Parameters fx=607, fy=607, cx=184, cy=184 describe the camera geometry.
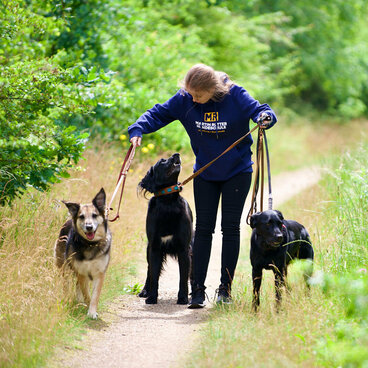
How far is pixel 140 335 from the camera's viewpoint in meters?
4.82

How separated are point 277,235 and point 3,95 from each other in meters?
2.83

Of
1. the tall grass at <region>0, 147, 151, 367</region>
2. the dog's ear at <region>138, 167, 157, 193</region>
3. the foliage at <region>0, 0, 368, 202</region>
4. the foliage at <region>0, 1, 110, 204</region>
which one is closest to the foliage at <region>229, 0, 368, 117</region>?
the foliage at <region>0, 0, 368, 202</region>

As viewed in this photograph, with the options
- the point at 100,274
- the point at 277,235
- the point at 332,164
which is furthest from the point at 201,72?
the point at 332,164

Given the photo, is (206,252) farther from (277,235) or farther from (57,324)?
(57,324)

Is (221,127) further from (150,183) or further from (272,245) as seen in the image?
(272,245)

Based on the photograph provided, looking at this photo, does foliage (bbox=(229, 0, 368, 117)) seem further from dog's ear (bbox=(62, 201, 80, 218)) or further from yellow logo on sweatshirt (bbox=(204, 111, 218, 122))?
dog's ear (bbox=(62, 201, 80, 218))

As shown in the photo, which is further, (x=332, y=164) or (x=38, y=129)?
(x=332, y=164)

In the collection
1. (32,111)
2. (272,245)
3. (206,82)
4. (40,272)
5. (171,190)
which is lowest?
(40,272)

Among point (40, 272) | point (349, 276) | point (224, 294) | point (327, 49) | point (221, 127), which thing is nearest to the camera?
point (349, 276)

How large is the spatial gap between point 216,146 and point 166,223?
926 millimetres

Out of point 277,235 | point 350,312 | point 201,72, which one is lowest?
point 350,312

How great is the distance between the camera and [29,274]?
4.78m

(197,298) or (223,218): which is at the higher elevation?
(223,218)

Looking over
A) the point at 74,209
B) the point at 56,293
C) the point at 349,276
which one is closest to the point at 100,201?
the point at 74,209
